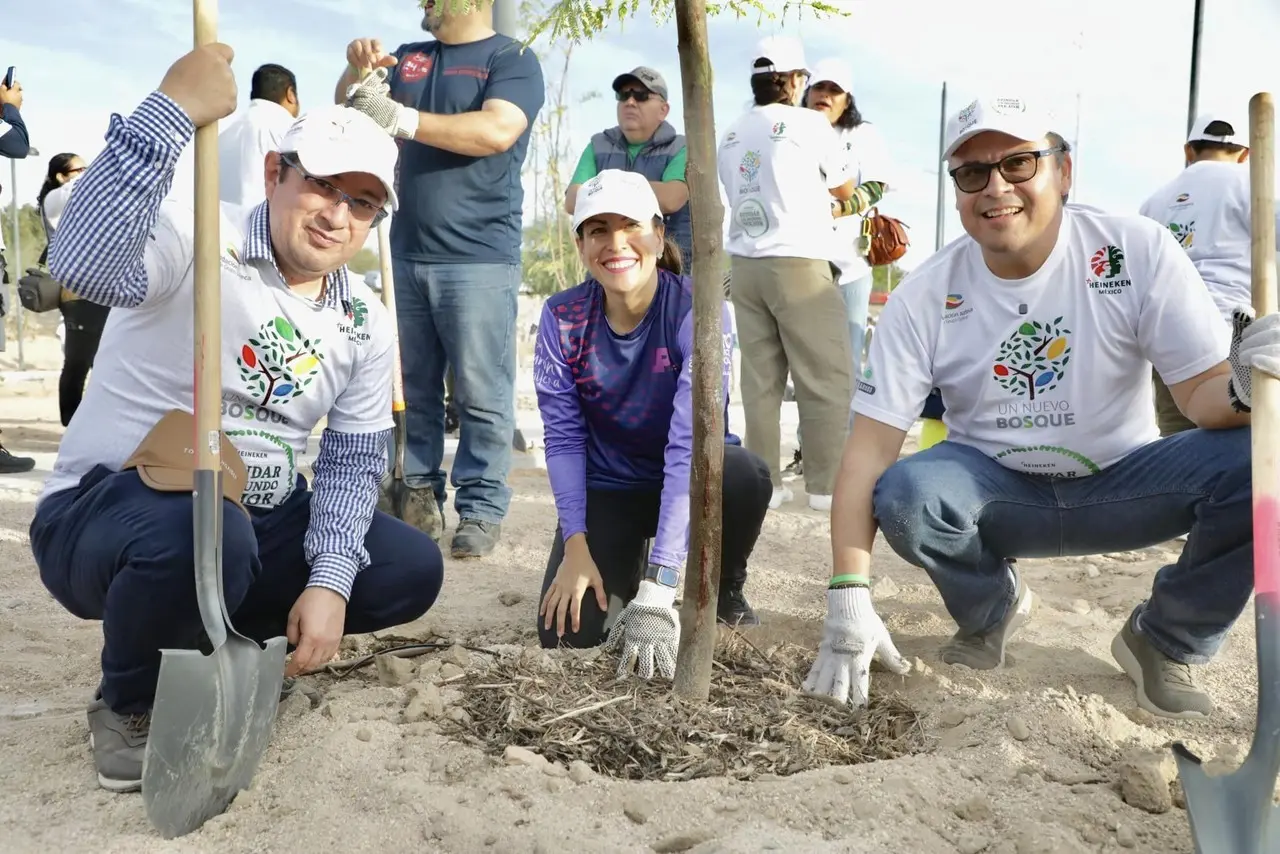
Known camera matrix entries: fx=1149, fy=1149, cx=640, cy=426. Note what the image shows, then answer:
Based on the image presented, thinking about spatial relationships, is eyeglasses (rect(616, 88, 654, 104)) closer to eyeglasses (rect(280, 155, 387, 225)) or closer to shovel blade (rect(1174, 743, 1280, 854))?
eyeglasses (rect(280, 155, 387, 225))

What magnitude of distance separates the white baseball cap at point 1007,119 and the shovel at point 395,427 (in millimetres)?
2440

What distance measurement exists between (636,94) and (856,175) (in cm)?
115

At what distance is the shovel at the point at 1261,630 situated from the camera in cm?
185

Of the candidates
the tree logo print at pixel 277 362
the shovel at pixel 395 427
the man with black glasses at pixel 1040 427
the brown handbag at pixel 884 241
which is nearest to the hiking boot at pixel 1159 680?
the man with black glasses at pixel 1040 427

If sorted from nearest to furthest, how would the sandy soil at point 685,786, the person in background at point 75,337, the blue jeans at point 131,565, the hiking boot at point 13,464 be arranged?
the sandy soil at point 685,786 → the blue jeans at point 131,565 → the hiking boot at point 13,464 → the person in background at point 75,337

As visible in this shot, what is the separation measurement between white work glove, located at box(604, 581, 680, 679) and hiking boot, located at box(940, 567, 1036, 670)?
2.55 ft

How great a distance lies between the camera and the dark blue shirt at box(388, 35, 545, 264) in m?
4.25

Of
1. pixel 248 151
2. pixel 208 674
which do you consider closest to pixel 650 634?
pixel 208 674

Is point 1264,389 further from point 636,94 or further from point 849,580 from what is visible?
point 636,94

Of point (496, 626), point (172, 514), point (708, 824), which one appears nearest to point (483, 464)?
point (496, 626)

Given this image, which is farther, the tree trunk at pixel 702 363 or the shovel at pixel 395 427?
the shovel at pixel 395 427

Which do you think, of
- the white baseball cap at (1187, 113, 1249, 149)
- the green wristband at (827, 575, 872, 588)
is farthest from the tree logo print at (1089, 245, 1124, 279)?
the white baseball cap at (1187, 113, 1249, 149)

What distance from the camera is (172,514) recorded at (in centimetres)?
228

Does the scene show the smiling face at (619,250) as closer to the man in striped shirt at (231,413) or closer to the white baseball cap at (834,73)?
the man in striped shirt at (231,413)
